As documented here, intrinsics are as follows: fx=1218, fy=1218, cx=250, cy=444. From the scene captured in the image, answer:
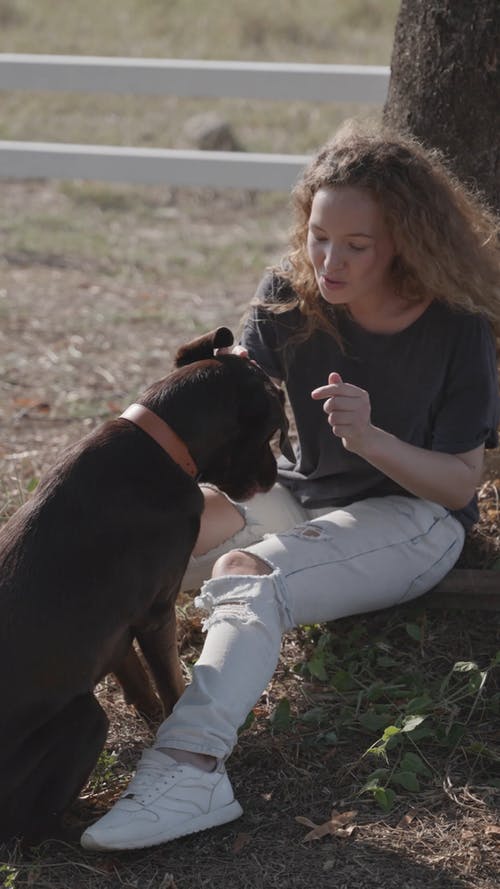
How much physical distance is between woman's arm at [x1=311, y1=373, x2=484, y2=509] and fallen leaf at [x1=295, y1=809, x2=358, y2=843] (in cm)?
89

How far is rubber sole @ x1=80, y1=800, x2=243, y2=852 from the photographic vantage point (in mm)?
2691

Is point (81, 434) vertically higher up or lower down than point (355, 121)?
lower down

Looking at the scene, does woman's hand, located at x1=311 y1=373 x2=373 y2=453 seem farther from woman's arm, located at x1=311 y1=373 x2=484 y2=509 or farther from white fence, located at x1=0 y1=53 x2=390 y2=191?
white fence, located at x1=0 y1=53 x2=390 y2=191

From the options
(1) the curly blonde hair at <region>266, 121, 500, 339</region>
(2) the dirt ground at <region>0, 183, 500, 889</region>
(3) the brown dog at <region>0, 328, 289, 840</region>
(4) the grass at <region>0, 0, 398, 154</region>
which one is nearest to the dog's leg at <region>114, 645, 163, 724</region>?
(2) the dirt ground at <region>0, 183, 500, 889</region>

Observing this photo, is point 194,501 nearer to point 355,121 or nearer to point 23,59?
point 355,121

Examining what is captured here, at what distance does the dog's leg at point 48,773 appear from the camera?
2713mm

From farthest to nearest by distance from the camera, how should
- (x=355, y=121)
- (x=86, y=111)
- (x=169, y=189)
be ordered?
(x=86, y=111)
(x=169, y=189)
(x=355, y=121)

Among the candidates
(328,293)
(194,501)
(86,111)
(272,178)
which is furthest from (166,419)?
(86,111)

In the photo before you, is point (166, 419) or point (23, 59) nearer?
point (166, 419)

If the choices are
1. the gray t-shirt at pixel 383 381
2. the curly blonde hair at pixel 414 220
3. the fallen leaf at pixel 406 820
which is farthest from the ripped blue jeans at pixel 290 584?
the curly blonde hair at pixel 414 220

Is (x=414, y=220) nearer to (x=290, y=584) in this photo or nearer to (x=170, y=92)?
(x=290, y=584)

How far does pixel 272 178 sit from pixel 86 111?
4.64 meters

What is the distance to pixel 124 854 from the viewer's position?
9.27 ft

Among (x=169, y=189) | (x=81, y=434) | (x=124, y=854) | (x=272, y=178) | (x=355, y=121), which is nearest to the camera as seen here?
(x=124, y=854)
